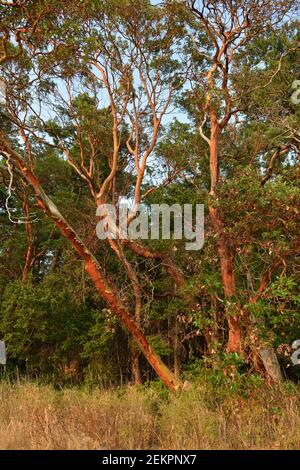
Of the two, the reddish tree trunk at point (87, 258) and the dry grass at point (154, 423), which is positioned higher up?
the reddish tree trunk at point (87, 258)

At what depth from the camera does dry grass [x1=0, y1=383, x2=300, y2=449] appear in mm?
4258

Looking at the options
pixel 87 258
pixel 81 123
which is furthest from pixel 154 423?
pixel 81 123

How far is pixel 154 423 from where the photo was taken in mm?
4953

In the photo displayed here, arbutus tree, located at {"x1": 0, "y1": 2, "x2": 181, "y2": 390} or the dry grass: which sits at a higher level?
arbutus tree, located at {"x1": 0, "y1": 2, "x2": 181, "y2": 390}

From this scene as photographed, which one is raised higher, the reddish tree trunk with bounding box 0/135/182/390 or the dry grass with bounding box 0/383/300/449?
the reddish tree trunk with bounding box 0/135/182/390

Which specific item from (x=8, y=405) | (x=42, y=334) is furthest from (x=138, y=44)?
(x=8, y=405)

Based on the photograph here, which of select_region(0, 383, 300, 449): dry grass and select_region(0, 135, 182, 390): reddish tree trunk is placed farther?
select_region(0, 135, 182, 390): reddish tree trunk

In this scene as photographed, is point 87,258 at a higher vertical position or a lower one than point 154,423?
higher

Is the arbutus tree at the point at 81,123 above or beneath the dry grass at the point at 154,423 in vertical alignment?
above

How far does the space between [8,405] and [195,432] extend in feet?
8.80

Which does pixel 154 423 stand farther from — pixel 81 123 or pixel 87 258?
pixel 81 123

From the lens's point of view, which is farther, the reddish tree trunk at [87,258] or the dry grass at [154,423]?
the reddish tree trunk at [87,258]

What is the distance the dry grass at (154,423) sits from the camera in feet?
14.0
